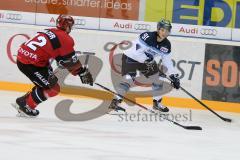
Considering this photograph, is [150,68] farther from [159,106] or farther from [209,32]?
[209,32]

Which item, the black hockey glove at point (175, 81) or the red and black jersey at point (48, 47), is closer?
→ the red and black jersey at point (48, 47)

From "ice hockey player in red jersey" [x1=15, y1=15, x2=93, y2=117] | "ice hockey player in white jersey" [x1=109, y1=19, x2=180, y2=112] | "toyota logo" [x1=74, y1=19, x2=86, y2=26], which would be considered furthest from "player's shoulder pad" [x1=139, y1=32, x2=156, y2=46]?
"toyota logo" [x1=74, y1=19, x2=86, y2=26]

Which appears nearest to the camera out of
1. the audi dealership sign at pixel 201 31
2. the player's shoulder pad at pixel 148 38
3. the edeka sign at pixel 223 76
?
the player's shoulder pad at pixel 148 38

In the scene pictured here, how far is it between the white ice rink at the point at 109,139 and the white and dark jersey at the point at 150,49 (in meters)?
0.86

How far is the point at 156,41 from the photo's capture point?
25.8 feet

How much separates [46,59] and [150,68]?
6.87 ft

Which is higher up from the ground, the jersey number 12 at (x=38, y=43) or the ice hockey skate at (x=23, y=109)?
the jersey number 12 at (x=38, y=43)

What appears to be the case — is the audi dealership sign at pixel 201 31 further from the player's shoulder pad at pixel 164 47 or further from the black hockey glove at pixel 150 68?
the player's shoulder pad at pixel 164 47

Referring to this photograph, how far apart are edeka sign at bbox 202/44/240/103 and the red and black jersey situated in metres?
2.99

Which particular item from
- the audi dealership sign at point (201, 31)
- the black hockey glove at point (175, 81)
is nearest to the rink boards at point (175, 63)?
the audi dealership sign at point (201, 31)

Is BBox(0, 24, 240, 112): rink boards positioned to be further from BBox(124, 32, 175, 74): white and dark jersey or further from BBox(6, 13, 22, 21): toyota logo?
BBox(124, 32, 175, 74): white and dark jersey

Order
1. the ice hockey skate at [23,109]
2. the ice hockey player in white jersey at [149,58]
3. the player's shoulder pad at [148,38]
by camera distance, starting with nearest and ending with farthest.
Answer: the ice hockey skate at [23,109] < the ice hockey player in white jersey at [149,58] < the player's shoulder pad at [148,38]

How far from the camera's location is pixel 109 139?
19.0 feet

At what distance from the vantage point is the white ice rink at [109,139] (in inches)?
196
